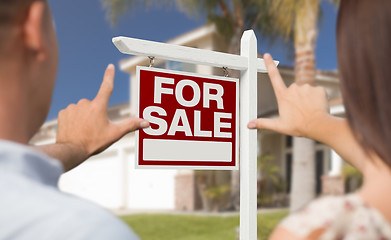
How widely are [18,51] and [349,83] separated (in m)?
0.52

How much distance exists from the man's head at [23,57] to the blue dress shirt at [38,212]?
90mm

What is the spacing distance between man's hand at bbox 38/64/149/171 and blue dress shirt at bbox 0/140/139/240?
684 millimetres

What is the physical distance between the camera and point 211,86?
111 inches

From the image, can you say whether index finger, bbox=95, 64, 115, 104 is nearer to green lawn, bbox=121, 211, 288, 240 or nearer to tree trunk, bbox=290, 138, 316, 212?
tree trunk, bbox=290, 138, 316, 212

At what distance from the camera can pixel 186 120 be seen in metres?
2.73

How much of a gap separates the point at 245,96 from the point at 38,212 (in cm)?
252

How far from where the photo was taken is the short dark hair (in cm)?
77

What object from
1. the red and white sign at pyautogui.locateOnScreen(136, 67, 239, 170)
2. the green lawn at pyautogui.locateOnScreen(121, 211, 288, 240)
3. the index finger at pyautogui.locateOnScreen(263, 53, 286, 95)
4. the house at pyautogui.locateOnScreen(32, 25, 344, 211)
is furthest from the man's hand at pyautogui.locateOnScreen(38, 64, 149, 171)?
the house at pyautogui.locateOnScreen(32, 25, 344, 211)

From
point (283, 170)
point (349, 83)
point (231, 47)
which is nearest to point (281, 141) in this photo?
point (283, 170)

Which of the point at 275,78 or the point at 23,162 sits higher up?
the point at 275,78

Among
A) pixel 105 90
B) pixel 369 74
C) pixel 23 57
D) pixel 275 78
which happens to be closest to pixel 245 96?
pixel 275 78

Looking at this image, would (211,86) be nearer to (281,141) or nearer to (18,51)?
(18,51)

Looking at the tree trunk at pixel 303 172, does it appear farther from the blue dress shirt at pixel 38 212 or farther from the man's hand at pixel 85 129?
the blue dress shirt at pixel 38 212

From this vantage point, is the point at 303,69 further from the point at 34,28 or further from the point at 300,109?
the point at 34,28
